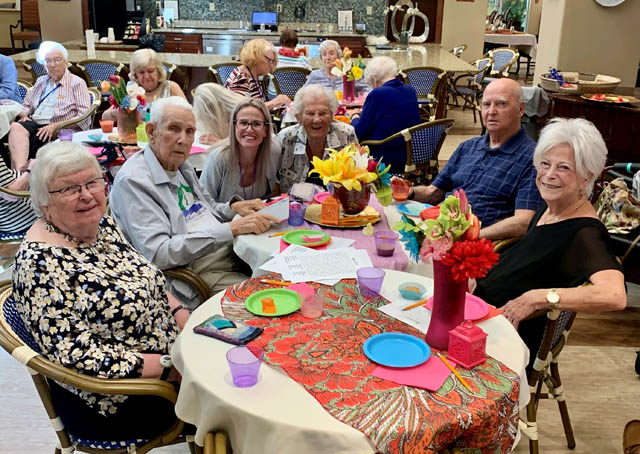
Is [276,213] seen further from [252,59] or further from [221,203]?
[252,59]

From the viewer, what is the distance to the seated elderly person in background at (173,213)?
237cm

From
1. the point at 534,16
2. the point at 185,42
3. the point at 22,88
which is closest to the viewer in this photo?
the point at 22,88

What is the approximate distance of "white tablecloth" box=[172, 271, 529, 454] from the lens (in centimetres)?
133

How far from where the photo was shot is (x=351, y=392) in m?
1.43

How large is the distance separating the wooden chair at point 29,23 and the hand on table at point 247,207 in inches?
410

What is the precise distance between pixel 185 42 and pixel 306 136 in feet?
23.7

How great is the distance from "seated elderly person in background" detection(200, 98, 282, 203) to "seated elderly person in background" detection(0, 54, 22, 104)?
308 cm

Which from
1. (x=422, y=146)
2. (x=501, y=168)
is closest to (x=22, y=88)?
(x=422, y=146)

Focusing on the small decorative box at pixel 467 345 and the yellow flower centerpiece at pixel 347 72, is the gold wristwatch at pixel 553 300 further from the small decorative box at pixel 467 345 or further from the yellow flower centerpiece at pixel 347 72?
the yellow flower centerpiece at pixel 347 72

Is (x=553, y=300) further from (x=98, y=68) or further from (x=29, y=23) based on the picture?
(x=29, y=23)

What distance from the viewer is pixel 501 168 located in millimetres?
2848

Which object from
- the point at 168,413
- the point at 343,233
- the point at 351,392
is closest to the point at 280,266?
the point at 343,233

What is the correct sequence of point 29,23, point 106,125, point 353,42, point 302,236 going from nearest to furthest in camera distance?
1. point 302,236
2. point 106,125
3. point 353,42
4. point 29,23

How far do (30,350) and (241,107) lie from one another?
1.71m
